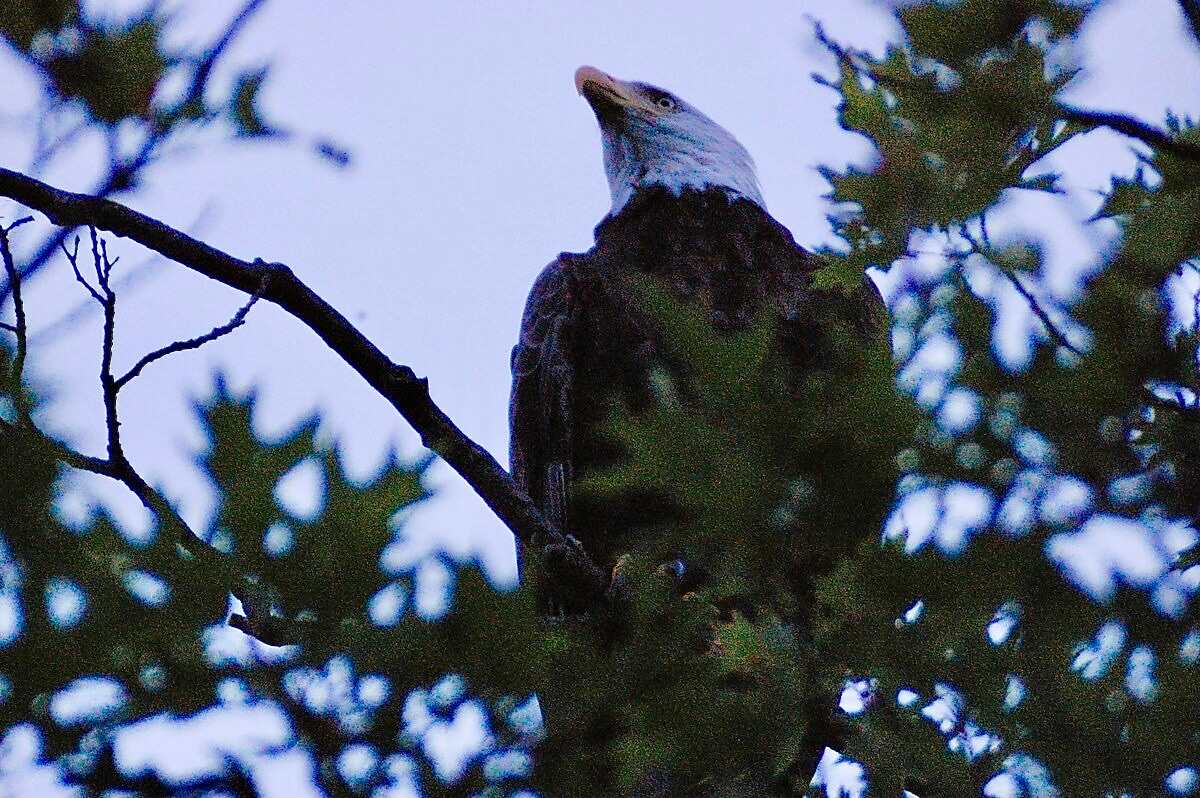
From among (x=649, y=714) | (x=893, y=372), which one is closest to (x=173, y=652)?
(x=649, y=714)

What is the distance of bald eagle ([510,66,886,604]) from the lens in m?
4.27

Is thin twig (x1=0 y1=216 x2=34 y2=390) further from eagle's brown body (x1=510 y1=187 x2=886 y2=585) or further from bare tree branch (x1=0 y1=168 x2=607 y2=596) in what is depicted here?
eagle's brown body (x1=510 y1=187 x2=886 y2=585)

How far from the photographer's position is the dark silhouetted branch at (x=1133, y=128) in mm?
1546

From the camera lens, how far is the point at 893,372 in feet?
5.41

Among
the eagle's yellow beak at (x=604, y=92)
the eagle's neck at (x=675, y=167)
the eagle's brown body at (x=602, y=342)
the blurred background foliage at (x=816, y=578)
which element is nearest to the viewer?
the blurred background foliage at (x=816, y=578)

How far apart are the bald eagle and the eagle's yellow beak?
76 cm

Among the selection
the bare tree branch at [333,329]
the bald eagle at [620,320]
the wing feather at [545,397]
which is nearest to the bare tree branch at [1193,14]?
the bare tree branch at [333,329]

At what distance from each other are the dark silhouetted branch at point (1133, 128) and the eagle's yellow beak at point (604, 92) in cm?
436

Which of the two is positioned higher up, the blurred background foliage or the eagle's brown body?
the eagle's brown body

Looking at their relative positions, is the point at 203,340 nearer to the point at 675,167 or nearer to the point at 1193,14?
the point at 1193,14

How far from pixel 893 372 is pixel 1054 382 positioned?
167 mm

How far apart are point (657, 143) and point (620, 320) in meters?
1.54

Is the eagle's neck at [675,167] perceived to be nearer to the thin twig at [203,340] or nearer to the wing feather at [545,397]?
the wing feather at [545,397]

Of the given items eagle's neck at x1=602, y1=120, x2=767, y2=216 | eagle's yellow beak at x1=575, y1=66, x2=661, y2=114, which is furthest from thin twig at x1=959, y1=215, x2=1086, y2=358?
eagle's yellow beak at x1=575, y1=66, x2=661, y2=114
